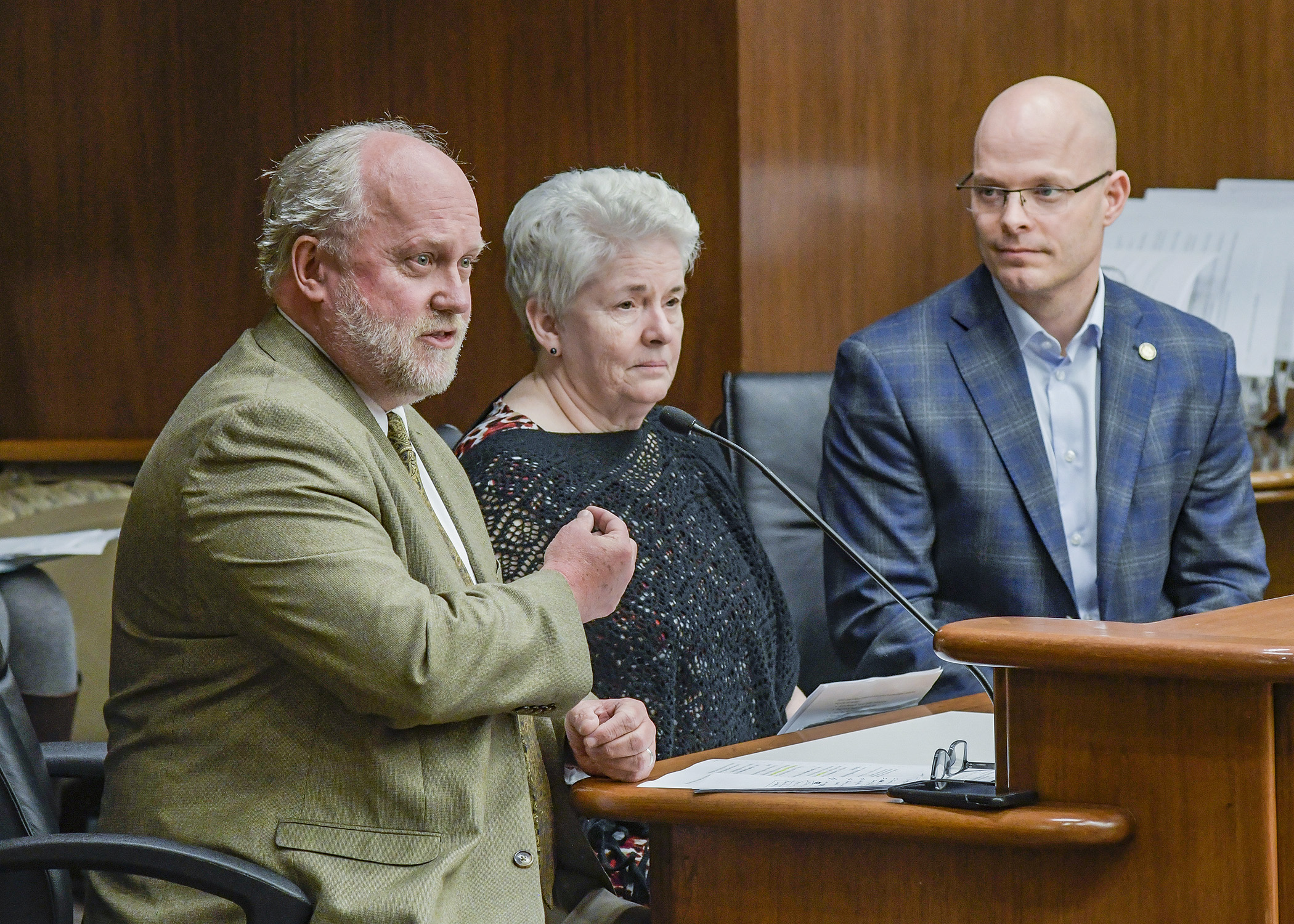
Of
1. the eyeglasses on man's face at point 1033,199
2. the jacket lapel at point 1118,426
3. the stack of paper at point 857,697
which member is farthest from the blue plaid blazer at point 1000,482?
the stack of paper at point 857,697

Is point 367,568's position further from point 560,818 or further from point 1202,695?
point 1202,695

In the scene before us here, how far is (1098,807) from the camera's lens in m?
1.01

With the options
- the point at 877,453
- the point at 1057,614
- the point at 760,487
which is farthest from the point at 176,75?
the point at 1057,614

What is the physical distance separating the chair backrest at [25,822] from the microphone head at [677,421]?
736 millimetres

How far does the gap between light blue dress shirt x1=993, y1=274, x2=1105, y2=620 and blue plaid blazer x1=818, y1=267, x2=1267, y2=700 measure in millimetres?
22

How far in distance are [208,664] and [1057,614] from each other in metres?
1.26

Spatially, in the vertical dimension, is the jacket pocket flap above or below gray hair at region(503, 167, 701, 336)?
below

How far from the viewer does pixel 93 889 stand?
4.26ft

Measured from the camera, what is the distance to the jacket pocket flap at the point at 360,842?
121 cm

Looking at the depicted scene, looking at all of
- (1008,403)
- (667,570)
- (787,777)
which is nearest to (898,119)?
(1008,403)

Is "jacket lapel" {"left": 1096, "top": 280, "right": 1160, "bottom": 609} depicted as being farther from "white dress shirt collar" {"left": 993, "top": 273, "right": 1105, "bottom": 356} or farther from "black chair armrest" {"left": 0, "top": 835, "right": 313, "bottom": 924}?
"black chair armrest" {"left": 0, "top": 835, "right": 313, "bottom": 924}

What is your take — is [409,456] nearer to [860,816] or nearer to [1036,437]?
[860,816]

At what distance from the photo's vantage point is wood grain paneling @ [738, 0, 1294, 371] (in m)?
2.92

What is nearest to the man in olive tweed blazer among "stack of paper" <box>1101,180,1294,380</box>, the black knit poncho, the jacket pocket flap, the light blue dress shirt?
the jacket pocket flap
